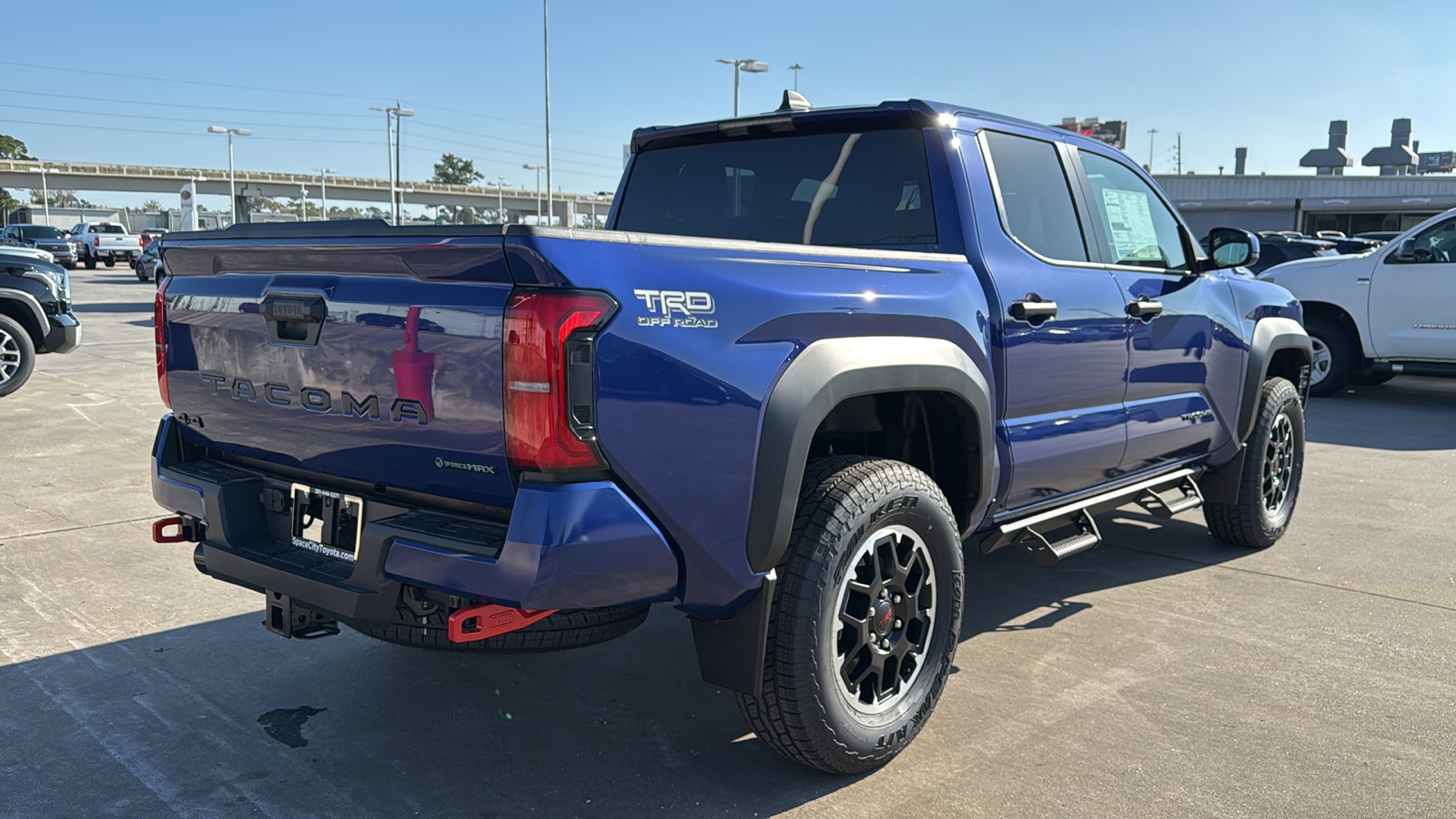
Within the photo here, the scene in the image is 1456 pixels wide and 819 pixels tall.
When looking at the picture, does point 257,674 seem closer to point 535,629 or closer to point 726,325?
point 535,629

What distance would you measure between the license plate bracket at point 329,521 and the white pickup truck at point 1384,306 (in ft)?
32.7

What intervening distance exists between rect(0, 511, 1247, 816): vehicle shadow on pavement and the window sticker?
1.65m

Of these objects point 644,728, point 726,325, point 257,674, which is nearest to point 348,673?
point 257,674

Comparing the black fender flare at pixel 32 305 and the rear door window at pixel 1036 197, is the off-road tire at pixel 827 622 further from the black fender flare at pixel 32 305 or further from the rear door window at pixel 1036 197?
the black fender flare at pixel 32 305

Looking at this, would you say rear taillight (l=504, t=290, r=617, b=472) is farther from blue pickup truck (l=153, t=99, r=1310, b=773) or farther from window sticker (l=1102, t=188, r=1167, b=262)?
window sticker (l=1102, t=188, r=1167, b=262)

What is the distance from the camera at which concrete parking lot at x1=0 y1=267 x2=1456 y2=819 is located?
3.04 meters

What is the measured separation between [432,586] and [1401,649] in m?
3.74

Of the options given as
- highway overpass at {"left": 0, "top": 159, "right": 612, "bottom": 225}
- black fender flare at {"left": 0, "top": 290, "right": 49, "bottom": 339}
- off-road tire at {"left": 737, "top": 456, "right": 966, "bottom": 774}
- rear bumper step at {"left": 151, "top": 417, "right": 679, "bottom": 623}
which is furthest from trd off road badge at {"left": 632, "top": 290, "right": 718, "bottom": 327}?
highway overpass at {"left": 0, "top": 159, "right": 612, "bottom": 225}

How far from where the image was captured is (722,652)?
2914 mm

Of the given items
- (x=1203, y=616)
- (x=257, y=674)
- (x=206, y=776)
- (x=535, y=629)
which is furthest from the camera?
(x=1203, y=616)

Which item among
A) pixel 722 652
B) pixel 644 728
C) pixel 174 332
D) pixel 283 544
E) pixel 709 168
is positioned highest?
pixel 709 168

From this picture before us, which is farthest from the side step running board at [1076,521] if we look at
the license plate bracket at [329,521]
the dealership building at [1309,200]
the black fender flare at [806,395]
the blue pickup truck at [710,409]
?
the dealership building at [1309,200]

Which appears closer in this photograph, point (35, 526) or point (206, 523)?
point (206, 523)

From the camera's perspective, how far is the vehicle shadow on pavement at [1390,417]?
924cm
